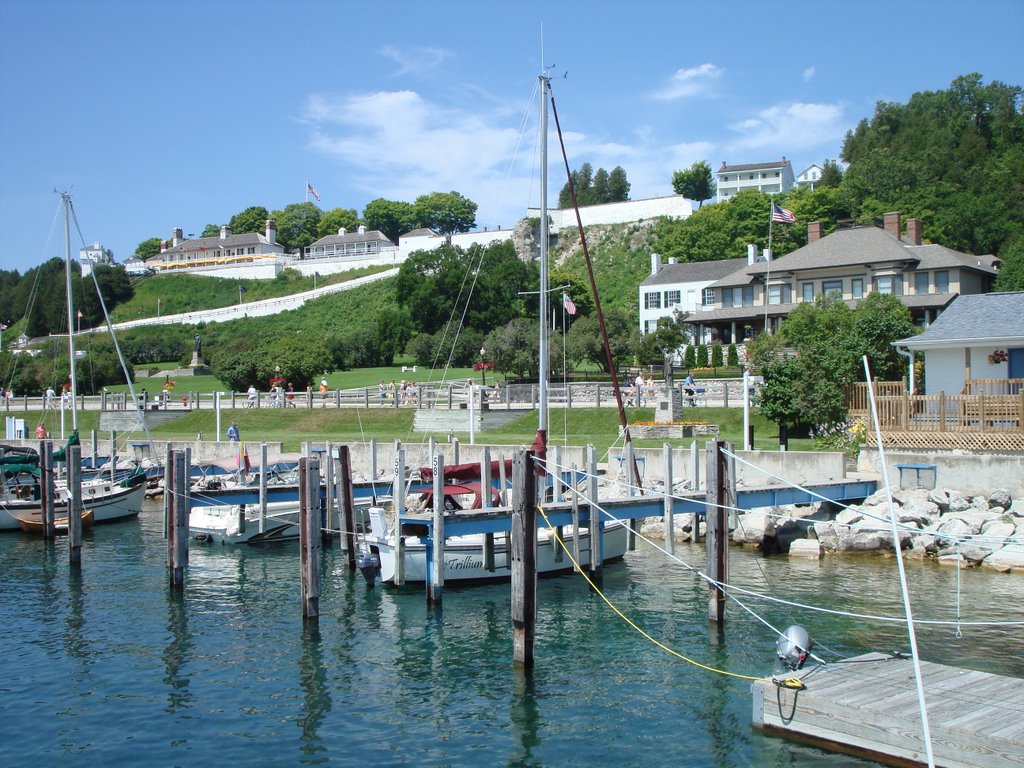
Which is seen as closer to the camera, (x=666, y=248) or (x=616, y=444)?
(x=616, y=444)

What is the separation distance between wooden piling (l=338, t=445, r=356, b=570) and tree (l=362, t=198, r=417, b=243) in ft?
521

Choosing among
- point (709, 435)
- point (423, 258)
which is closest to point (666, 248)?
point (423, 258)

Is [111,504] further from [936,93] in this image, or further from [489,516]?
[936,93]

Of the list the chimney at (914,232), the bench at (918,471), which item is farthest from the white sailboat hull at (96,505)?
the chimney at (914,232)

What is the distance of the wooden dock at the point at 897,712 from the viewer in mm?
12070

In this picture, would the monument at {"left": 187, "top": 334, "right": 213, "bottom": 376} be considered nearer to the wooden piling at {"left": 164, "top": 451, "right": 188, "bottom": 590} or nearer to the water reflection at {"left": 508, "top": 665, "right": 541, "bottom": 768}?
the wooden piling at {"left": 164, "top": 451, "right": 188, "bottom": 590}

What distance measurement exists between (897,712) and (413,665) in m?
9.25

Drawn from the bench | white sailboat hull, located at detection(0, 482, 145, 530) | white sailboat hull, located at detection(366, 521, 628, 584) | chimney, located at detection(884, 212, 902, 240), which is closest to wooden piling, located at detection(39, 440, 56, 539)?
white sailboat hull, located at detection(0, 482, 145, 530)

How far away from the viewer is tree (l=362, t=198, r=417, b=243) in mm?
182625

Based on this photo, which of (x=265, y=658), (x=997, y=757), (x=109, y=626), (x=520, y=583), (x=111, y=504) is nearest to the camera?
(x=997, y=757)

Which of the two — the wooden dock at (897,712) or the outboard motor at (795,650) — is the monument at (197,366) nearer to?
the outboard motor at (795,650)

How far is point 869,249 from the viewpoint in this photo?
230 ft

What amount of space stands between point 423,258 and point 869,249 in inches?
1918

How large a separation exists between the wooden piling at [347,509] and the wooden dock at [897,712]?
49.4ft
